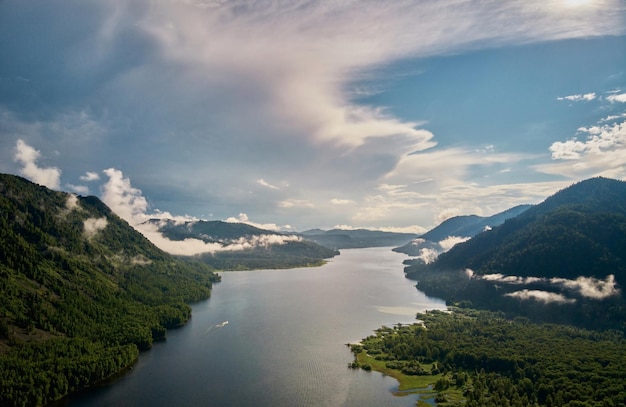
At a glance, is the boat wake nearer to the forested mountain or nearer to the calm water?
the calm water

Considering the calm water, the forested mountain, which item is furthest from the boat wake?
the forested mountain

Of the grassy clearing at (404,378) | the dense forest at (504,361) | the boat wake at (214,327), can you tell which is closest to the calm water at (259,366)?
the boat wake at (214,327)

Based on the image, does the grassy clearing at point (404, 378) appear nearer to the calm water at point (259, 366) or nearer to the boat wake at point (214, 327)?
the calm water at point (259, 366)

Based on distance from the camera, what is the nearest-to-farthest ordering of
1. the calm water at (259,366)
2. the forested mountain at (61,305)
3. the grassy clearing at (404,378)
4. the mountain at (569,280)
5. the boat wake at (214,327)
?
the calm water at (259,366) < the forested mountain at (61,305) < the grassy clearing at (404,378) < the boat wake at (214,327) < the mountain at (569,280)

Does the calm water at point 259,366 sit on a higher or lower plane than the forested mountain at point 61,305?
lower

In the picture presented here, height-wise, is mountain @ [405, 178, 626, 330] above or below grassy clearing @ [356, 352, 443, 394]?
above
